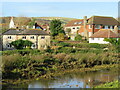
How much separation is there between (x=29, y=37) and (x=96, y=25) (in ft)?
69.6

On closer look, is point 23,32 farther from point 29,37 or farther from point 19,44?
point 19,44

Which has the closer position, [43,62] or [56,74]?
[56,74]

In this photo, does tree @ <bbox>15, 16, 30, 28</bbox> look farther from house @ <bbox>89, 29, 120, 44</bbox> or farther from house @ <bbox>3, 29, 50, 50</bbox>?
house @ <bbox>3, 29, 50, 50</bbox>

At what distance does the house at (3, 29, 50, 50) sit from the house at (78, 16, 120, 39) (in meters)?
17.3

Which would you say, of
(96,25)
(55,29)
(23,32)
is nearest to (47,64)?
(23,32)

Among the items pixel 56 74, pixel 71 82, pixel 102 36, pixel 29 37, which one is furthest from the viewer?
pixel 102 36

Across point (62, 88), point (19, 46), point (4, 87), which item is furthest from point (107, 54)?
point (4, 87)

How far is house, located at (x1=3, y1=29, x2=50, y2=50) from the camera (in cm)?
4019

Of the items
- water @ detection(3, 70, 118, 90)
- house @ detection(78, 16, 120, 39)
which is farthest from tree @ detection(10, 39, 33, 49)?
house @ detection(78, 16, 120, 39)

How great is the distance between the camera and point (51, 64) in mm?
27906

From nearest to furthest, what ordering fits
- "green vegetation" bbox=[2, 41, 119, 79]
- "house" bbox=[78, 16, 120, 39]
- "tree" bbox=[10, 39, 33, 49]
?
"green vegetation" bbox=[2, 41, 119, 79] < "tree" bbox=[10, 39, 33, 49] < "house" bbox=[78, 16, 120, 39]

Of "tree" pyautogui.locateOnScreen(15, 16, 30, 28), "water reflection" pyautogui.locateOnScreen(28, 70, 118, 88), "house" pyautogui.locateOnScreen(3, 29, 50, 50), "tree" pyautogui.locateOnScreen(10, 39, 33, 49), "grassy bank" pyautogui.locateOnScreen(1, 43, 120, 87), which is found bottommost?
"water reflection" pyautogui.locateOnScreen(28, 70, 118, 88)

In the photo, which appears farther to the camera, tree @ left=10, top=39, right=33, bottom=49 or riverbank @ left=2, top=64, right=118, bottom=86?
tree @ left=10, top=39, right=33, bottom=49

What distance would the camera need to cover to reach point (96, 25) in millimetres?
54688
